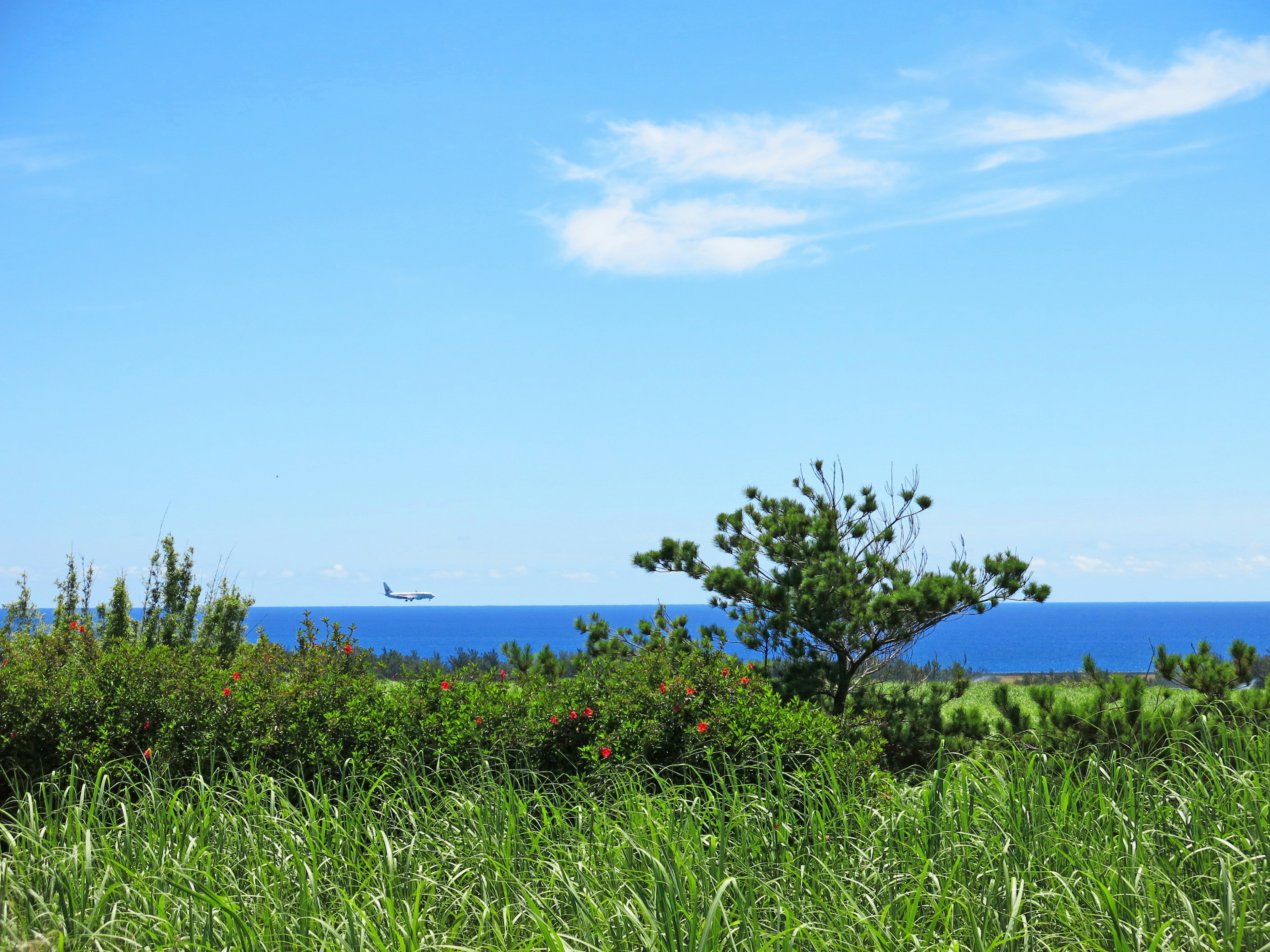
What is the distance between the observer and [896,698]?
991cm

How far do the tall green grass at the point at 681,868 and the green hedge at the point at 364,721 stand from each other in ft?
2.29

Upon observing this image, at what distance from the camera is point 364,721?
19.4 feet

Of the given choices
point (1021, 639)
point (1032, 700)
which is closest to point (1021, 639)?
point (1021, 639)

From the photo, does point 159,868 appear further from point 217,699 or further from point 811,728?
point 811,728

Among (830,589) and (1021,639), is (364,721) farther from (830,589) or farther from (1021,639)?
(1021,639)

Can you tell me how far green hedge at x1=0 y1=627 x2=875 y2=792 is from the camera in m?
5.84

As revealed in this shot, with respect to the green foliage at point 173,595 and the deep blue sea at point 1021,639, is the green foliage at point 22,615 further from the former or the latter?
the deep blue sea at point 1021,639

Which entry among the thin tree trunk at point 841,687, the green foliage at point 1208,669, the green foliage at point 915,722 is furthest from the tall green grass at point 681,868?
the thin tree trunk at point 841,687

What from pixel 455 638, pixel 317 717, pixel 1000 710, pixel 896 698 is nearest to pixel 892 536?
pixel 896 698

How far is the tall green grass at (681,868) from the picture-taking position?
126 inches

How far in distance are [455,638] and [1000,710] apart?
130953 millimetres

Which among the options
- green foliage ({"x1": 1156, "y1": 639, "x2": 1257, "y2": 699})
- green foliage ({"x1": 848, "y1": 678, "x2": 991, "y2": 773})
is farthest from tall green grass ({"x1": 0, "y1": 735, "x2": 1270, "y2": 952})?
green foliage ({"x1": 848, "y1": 678, "x2": 991, "y2": 773})

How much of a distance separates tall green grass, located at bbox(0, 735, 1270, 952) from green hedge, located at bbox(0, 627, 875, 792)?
698mm

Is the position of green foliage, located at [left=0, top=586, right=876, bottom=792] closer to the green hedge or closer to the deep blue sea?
the green hedge
